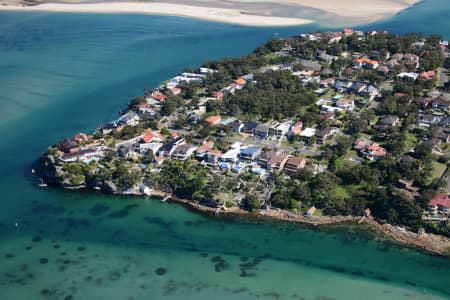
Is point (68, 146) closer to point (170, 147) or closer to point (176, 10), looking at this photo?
point (170, 147)

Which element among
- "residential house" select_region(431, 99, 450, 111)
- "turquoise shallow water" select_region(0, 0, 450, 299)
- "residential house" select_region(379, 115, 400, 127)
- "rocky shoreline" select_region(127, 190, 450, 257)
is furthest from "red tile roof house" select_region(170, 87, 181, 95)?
"residential house" select_region(431, 99, 450, 111)

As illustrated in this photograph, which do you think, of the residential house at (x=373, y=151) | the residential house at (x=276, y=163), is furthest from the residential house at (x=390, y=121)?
the residential house at (x=276, y=163)

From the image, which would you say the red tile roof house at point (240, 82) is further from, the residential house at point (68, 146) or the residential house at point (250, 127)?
the residential house at point (68, 146)

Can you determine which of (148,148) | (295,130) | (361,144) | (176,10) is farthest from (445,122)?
(176,10)

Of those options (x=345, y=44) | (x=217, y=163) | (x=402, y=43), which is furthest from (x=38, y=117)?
(x=402, y=43)

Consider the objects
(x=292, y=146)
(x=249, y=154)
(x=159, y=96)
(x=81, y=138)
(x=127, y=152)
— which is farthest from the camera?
(x=159, y=96)

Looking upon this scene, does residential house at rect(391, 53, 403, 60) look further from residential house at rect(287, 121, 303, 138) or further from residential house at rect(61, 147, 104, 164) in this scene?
residential house at rect(61, 147, 104, 164)
